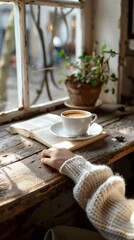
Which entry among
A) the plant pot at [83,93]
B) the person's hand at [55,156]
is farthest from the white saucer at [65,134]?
the plant pot at [83,93]

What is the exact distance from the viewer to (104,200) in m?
0.68

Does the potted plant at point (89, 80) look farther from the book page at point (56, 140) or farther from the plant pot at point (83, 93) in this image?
the book page at point (56, 140)

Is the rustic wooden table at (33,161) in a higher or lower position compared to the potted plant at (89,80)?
lower

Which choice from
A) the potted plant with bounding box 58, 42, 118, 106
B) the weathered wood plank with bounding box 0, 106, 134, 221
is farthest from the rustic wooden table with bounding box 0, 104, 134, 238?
the potted plant with bounding box 58, 42, 118, 106

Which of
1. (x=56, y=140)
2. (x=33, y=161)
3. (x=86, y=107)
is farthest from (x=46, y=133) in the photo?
(x=86, y=107)

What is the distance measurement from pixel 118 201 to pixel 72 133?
298mm

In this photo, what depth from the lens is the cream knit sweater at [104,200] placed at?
0.65 meters

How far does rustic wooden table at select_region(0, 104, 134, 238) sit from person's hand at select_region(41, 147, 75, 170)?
0.02m

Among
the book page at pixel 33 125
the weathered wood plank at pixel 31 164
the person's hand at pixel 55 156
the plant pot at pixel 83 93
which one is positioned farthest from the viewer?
the plant pot at pixel 83 93

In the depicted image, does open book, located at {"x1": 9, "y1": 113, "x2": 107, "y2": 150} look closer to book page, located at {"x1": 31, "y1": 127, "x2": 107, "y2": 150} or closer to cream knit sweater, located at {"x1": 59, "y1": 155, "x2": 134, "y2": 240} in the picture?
book page, located at {"x1": 31, "y1": 127, "x2": 107, "y2": 150}

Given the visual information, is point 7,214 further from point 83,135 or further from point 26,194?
point 83,135

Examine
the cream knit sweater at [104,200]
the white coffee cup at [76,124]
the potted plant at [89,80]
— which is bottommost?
the cream knit sweater at [104,200]

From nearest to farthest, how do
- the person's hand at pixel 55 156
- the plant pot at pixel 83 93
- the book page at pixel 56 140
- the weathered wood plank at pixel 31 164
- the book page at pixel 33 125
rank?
1. the weathered wood plank at pixel 31 164
2. the person's hand at pixel 55 156
3. the book page at pixel 56 140
4. the book page at pixel 33 125
5. the plant pot at pixel 83 93

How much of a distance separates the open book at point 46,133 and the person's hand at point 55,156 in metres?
0.06
